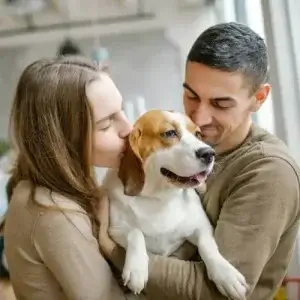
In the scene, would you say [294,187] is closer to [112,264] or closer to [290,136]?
[112,264]

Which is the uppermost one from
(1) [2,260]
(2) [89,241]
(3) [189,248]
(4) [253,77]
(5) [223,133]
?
(4) [253,77]

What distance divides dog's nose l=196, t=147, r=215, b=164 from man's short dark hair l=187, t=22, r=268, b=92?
0.21m

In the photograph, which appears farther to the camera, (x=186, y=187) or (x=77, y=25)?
(x=77, y=25)

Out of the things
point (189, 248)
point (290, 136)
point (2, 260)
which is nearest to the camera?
point (189, 248)

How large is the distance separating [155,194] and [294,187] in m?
0.30

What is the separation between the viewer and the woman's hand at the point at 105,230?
1.32m

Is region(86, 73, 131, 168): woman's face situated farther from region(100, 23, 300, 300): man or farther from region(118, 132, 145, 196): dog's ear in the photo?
region(100, 23, 300, 300): man

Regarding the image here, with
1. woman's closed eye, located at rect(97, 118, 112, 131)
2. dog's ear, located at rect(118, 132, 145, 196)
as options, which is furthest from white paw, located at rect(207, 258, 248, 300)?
woman's closed eye, located at rect(97, 118, 112, 131)

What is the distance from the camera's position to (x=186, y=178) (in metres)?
1.30

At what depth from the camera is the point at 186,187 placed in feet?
4.33

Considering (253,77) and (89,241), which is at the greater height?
(253,77)

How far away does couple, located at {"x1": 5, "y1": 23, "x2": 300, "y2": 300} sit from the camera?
126 centimetres

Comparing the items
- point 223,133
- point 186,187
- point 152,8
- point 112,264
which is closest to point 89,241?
point 112,264

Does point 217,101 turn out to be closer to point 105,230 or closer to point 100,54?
point 105,230
